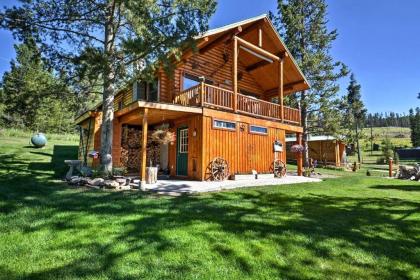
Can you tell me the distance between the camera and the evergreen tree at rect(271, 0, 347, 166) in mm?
21109

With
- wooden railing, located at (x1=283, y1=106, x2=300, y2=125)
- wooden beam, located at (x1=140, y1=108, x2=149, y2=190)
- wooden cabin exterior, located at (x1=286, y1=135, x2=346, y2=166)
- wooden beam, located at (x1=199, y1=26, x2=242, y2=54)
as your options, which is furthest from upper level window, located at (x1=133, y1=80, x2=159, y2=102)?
wooden cabin exterior, located at (x1=286, y1=135, x2=346, y2=166)

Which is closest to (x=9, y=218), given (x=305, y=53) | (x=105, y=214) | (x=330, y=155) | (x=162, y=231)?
(x=105, y=214)

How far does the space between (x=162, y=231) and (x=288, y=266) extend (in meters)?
2.03

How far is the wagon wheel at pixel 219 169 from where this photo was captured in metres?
10.9

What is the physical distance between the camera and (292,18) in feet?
69.2

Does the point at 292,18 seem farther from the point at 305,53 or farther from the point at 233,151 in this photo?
the point at 233,151

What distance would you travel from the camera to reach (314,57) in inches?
810

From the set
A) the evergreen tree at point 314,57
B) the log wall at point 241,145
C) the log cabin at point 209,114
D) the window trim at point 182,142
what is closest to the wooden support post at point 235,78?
the log cabin at point 209,114

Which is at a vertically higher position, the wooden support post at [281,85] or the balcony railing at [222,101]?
the wooden support post at [281,85]

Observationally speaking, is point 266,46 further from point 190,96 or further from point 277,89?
point 190,96

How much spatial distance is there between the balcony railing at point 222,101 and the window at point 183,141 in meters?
1.20

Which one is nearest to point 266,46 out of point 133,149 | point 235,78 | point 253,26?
point 253,26

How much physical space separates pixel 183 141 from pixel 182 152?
472 millimetres

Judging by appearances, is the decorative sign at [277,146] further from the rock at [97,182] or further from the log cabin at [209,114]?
the rock at [97,182]
